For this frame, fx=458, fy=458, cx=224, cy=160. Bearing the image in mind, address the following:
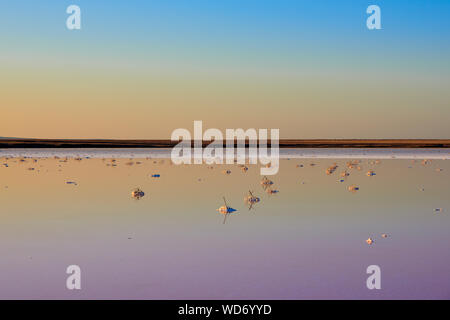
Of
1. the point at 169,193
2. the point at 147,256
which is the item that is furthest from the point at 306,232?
the point at 169,193

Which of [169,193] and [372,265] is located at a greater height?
[169,193]

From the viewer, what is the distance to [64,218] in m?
10.5

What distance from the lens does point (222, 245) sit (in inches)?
313

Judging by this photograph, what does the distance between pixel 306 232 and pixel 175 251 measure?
9.33 feet

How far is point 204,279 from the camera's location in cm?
613

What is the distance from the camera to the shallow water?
5828mm

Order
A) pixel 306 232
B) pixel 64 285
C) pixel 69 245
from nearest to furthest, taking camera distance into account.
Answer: pixel 64 285
pixel 69 245
pixel 306 232

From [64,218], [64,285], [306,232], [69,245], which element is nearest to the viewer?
[64,285]

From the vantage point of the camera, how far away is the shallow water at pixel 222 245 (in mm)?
5828
